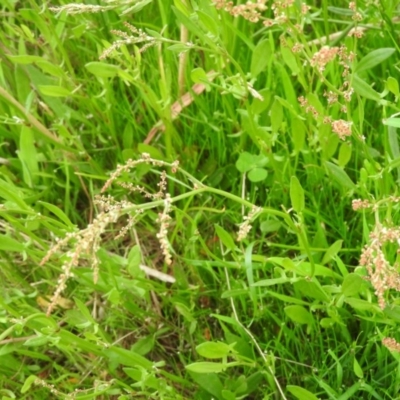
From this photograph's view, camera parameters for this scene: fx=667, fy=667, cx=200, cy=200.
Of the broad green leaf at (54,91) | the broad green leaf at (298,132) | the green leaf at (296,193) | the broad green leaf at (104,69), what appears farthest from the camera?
the broad green leaf at (54,91)

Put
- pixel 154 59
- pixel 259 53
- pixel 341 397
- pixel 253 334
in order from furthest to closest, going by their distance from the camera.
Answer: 1. pixel 154 59
2. pixel 253 334
3. pixel 259 53
4. pixel 341 397

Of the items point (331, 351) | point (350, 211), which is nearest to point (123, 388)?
point (331, 351)

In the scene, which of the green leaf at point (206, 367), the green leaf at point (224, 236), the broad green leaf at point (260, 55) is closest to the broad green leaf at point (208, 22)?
the broad green leaf at point (260, 55)

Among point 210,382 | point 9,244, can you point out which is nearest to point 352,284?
point 210,382

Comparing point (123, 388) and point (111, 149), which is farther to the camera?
point (111, 149)

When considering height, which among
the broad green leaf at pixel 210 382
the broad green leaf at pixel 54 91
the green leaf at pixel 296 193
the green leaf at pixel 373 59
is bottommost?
the broad green leaf at pixel 210 382

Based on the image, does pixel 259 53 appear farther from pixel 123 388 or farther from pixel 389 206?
pixel 123 388

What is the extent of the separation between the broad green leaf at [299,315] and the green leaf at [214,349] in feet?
0.44

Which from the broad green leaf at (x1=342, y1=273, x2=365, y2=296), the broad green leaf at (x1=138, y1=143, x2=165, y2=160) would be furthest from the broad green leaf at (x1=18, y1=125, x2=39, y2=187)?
the broad green leaf at (x1=342, y1=273, x2=365, y2=296)

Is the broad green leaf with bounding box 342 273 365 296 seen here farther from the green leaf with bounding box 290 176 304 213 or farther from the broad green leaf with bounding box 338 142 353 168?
the broad green leaf with bounding box 338 142 353 168

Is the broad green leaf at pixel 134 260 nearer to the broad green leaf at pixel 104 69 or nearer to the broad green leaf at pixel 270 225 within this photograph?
the broad green leaf at pixel 270 225

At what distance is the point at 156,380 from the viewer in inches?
49.3

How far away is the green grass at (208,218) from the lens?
1223 mm

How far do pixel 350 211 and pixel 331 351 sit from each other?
38 centimetres
